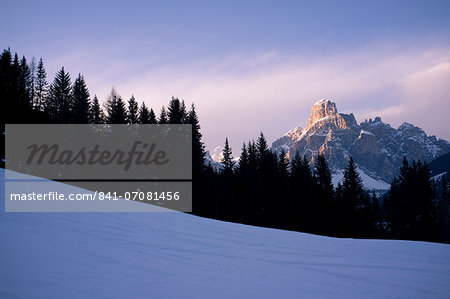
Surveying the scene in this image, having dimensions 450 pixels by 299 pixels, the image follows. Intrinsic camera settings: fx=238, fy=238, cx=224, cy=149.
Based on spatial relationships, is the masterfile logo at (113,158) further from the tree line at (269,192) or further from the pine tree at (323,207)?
the pine tree at (323,207)

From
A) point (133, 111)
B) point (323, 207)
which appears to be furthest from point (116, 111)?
point (323, 207)

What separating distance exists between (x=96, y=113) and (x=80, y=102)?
325 cm

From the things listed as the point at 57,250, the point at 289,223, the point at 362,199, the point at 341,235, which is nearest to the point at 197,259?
the point at 57,250

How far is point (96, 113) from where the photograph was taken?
126 ft

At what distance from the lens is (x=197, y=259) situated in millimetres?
8070

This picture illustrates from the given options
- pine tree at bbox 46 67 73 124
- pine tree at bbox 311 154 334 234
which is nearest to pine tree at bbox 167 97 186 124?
pine tree at bbox 46 67 73 124

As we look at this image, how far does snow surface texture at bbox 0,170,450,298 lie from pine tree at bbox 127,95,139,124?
25.3 meters

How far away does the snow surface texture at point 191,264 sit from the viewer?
5.53 metres

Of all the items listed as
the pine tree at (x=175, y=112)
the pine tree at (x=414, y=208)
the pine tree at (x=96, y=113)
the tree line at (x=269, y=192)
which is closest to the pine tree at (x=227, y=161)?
the tree line at (x=269, y=192)

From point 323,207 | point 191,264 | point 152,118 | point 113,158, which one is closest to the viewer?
Result: point 191,264

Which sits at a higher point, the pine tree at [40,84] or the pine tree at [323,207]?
the pine tree at [40,84]

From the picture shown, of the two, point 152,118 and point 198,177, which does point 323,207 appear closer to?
point 198,177

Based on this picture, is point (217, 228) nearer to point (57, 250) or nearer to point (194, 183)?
point (57, 250)

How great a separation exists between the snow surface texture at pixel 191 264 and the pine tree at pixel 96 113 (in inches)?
1133
